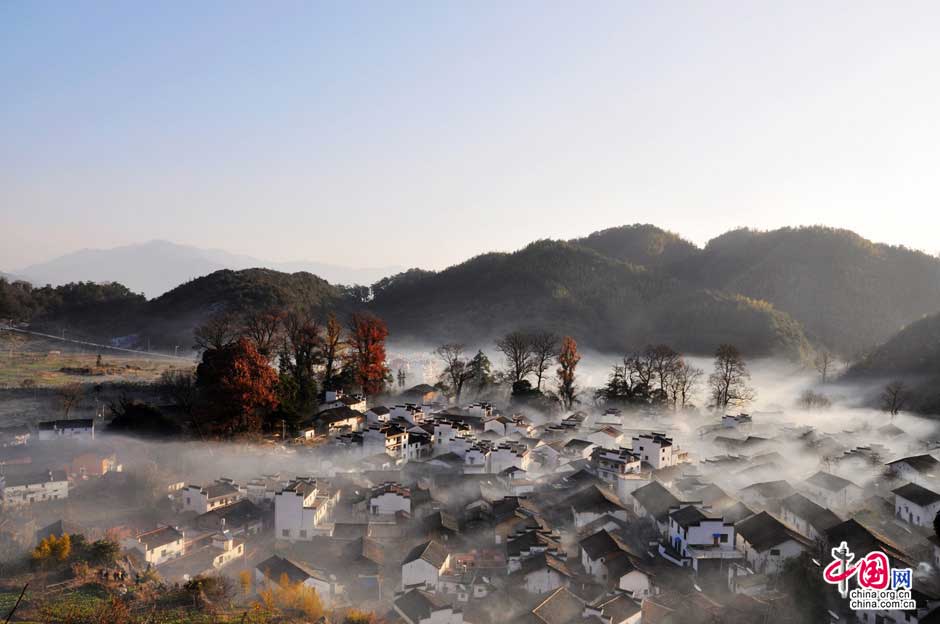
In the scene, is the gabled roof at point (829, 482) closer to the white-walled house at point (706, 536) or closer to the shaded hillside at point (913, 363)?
the white-walled house at point (706, 536)

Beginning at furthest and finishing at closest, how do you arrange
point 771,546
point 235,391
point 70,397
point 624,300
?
point 624,300 → point 70,397 → point 235,391 → point 771,546

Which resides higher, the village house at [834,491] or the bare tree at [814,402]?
the bare tree at [814,402]

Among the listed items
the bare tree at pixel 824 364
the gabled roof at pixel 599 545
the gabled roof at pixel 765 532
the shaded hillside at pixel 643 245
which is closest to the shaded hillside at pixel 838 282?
the bare tree at pixel 824 364

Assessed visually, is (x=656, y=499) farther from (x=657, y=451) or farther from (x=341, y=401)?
(x=341, y=401)

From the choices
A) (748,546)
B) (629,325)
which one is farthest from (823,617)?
(629,325)

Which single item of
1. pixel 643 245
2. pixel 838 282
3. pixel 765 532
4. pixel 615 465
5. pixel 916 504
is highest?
pixel 643 245

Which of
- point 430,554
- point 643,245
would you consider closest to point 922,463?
point 430,554
